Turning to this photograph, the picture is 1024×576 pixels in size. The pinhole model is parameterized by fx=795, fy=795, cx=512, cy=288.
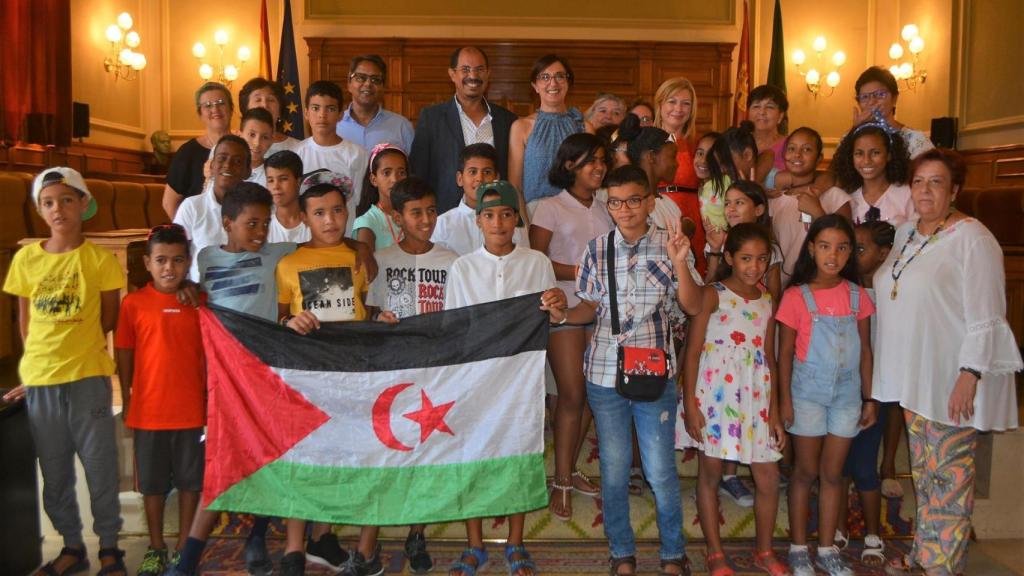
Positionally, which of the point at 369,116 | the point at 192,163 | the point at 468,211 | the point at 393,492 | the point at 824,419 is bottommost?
the point at 393,492

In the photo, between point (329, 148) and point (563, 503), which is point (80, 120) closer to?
point (329, 148)

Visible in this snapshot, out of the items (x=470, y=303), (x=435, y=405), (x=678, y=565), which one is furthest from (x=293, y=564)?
(x=678, y=565)

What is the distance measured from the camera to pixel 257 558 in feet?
11.3

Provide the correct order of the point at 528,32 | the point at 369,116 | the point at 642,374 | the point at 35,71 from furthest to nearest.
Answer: the point at 528,32
the point at 35,71
the point at 369,116
the point at 642,374

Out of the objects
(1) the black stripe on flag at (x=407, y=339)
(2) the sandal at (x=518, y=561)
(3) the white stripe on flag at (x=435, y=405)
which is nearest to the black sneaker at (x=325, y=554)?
(3) the white stripe on flag at (x=435, y=405)

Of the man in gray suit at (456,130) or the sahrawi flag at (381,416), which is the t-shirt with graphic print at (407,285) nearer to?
the sahrawi flag at (381,416)

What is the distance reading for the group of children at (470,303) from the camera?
322cm

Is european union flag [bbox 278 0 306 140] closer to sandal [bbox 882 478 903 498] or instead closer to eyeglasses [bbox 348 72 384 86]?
eyeglasses [bbox 348 72 384 86]

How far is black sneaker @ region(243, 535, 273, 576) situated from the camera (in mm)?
3414

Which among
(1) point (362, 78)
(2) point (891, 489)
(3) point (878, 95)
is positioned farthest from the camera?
→ (1) point (362, 78)

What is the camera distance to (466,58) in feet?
Result: 14.2

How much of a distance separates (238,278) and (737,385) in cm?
212

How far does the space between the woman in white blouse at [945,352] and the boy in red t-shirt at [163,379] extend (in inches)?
113

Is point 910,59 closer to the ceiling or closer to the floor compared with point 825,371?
closer to the ceiling
